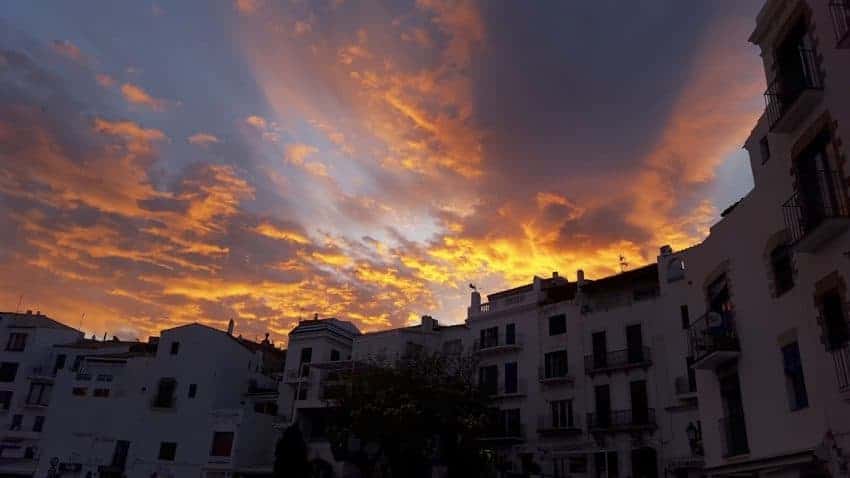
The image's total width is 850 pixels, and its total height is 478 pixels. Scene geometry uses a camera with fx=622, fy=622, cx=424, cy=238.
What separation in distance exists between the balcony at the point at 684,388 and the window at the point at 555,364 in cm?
867

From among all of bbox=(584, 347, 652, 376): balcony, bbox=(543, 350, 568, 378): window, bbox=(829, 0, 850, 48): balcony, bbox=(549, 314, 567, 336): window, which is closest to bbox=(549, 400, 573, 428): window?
bbox=(543, 350, 568, 378): window

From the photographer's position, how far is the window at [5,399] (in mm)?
63156

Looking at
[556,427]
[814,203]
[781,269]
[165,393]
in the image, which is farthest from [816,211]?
[165,393]

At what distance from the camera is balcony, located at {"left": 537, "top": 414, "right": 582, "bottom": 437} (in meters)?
41.6

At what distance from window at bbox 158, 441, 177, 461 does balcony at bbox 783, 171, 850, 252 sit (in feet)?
169

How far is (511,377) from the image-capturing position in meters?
47.3

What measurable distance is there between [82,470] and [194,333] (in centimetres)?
1545

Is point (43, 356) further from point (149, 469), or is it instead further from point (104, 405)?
point (149, 469)

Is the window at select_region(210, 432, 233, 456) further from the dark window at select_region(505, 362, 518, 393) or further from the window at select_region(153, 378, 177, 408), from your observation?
the dark window at select_region(505, 362, 518, 393)

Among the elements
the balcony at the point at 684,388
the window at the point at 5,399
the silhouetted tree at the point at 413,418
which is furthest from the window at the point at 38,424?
the balcony at the point at 684,388

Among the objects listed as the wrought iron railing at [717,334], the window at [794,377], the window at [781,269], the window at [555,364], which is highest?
the window at [555,364]

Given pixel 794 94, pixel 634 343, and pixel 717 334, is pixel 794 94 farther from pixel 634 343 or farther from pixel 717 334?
pixel 634 343

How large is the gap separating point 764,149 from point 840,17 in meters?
5.12

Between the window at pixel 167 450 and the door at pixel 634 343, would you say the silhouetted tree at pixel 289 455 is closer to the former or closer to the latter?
the window at pixel 167 450
